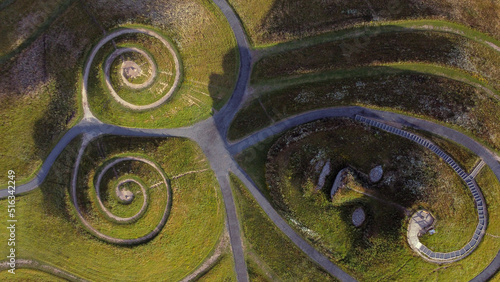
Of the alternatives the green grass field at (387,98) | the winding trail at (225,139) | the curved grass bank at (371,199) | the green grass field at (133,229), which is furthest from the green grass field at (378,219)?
the green grass field at (133,229)

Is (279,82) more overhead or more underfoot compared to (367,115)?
more overhead

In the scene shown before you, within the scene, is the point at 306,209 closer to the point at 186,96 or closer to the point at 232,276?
the point at 232,276

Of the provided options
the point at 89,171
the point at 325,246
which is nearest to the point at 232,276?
the point at 325,246

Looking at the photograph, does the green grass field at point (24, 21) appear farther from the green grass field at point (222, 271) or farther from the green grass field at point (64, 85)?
the green grass field at point (222, 271)

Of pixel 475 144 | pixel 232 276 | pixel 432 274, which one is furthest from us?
pixel 232 276

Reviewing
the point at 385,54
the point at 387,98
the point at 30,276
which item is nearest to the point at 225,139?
the point at 387,98

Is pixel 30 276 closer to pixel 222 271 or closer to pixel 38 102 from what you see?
pixel 38 102
